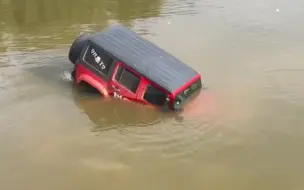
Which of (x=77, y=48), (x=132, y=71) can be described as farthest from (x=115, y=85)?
(x=77, y=48)

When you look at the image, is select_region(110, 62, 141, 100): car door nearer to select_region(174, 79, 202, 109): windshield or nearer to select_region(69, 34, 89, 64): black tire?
select_region(174, 79, 202, 109): windshield

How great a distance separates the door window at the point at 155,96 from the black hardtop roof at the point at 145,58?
0.18 metres

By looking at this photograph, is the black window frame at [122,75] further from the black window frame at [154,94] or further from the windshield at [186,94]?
the windshield at [186,94]

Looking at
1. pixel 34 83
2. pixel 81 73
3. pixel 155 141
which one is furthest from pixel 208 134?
pixel 34 83

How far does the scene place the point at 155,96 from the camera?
35.9 feet

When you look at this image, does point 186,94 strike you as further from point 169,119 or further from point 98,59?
point 98,59

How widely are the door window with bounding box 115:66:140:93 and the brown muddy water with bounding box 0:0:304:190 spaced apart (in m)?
0.44

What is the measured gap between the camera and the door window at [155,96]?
1085 centimetres

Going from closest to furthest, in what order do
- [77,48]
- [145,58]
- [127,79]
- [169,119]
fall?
[169,119]
[127,79]
[145,58]
[77,48]

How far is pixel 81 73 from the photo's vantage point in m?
11.7

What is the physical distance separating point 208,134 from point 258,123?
1.17 m

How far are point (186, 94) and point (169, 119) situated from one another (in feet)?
2.39

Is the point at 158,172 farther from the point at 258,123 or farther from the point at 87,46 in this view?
the point at 87,46

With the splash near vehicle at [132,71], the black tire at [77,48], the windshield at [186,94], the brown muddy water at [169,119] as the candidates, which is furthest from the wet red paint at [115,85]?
the black tire at [77,48]
